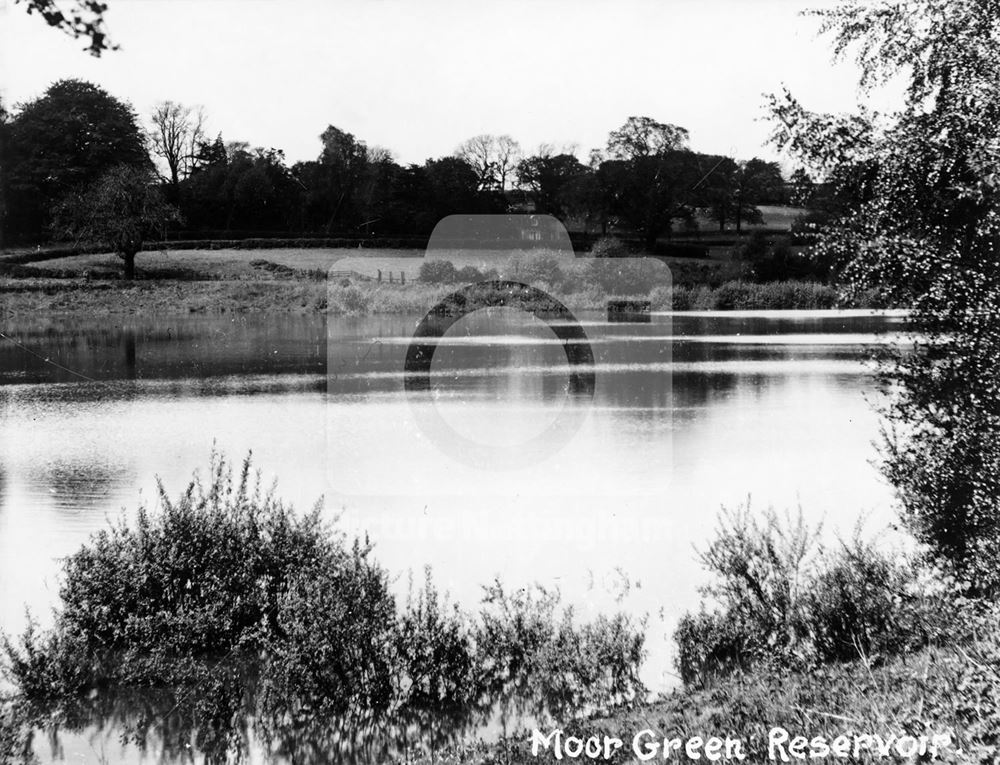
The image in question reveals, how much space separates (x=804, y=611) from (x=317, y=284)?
19.6 metres

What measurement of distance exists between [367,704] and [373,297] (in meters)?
17.8

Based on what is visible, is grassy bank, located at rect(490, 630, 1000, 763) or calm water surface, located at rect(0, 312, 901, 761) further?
calm water surface, located at rect(0, 312, 901, 761)

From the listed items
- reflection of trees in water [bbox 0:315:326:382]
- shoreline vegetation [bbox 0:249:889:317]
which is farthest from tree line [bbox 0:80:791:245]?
shoreline vegetation [bbox 0:249:889:317]

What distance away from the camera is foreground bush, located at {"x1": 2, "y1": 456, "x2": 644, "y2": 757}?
630 centimetres

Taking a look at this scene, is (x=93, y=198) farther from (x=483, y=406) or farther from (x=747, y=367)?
(x=747, y=367)

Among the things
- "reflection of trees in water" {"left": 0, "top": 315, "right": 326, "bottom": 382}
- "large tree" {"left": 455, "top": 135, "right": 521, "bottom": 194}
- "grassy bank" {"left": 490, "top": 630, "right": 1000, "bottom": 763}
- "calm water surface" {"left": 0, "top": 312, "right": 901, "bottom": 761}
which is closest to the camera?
"grassy bank" {"left": 490, "top": 630, "right": 1000, "bottom": 763}

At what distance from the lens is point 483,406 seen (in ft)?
48.0

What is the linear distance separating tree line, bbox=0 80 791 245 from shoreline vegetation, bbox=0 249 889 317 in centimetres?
358

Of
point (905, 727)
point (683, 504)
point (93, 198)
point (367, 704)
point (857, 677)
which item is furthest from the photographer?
point (93, 198)

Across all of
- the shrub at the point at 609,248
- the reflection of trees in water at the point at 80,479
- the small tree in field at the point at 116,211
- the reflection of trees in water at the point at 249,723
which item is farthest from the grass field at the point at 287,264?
the reflection of trees in water at the point at 249,723

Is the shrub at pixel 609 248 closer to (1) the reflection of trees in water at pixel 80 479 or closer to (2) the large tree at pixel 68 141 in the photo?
(2) the large tree at pixel 68 141

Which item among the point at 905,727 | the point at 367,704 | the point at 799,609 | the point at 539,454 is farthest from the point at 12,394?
the point at 905,727

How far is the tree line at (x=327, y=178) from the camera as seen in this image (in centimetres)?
1335

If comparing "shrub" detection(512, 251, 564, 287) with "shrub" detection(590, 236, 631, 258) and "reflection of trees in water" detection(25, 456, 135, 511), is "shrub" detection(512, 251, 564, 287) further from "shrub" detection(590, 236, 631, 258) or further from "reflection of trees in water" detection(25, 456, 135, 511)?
"reflection of trees in water" detection(25, 456, 135, 511)
